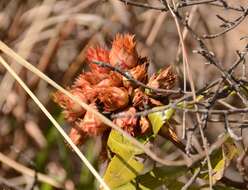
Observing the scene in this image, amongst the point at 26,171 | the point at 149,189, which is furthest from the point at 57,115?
the point at 149,189

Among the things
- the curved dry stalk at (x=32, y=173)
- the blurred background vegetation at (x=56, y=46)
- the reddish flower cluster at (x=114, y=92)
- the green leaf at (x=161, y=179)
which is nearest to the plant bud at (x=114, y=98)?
the reddish flower cluster at (x=114, y=92)

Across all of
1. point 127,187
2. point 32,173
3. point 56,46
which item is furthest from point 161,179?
point 56,46

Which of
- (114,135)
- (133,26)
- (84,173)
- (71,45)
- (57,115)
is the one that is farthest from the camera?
(71,45)

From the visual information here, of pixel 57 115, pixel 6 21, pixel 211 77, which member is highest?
pixel 6 21

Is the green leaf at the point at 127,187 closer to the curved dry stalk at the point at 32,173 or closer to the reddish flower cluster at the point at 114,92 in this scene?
the reddish flower cluster at the point at 114,92

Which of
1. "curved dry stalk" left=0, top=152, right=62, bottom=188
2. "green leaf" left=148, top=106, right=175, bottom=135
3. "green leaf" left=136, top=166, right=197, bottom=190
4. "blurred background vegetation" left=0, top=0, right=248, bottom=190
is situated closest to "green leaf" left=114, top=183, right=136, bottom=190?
"green leaf" left=136, top=166, right=197, bottom=190

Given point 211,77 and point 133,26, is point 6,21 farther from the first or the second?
point 211,77

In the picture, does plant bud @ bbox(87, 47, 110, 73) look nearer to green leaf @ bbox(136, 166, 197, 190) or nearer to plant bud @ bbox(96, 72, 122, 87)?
plant bud @ bbox(96, 72, 122, 87)
